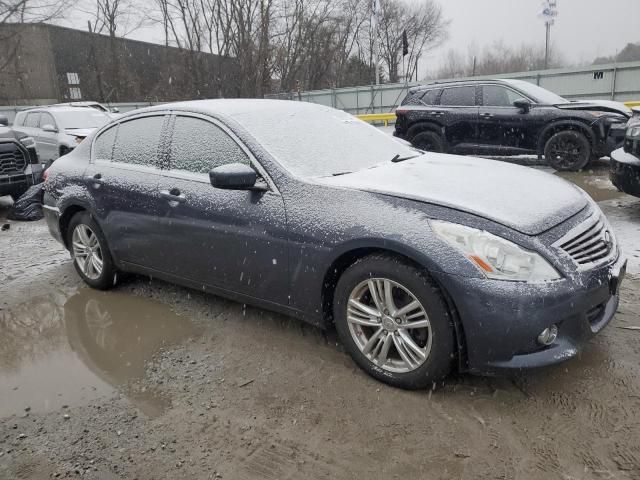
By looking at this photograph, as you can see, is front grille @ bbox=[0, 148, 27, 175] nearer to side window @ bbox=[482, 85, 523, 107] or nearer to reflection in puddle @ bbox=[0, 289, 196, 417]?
reflection in puddle @ bbox=[0, 289, 196, 417]

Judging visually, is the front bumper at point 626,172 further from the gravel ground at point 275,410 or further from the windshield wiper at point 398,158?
the windshield wiper at point 398,158

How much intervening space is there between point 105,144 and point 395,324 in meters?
3.08

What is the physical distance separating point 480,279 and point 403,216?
52cm

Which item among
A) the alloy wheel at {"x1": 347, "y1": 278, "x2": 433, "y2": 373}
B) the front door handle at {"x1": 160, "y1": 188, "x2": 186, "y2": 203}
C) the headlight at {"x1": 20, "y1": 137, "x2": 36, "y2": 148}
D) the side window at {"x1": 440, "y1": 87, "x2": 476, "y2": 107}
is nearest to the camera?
the alloy wheel at {"x1": 347, "y1": 278, "x2": 433, "y2": 373}

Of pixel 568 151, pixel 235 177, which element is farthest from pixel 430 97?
pixel 235 177

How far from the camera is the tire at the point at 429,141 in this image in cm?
977

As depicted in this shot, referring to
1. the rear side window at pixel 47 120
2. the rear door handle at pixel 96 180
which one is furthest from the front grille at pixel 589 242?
the rear side window at pixel 47 120

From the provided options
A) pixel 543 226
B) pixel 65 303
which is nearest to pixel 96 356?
pixel 65 303

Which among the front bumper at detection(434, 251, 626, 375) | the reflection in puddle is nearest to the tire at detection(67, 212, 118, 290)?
the reflection in puddle

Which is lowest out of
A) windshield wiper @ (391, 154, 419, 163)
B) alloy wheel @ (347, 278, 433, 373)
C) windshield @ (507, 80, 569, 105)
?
alloy wheel @ (347, 278, 433, 373)

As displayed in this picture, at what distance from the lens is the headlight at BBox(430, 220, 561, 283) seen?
240cm

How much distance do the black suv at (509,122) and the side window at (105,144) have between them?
686 cm

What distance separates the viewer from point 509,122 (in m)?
8.99

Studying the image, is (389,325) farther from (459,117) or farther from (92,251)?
(459,117)
